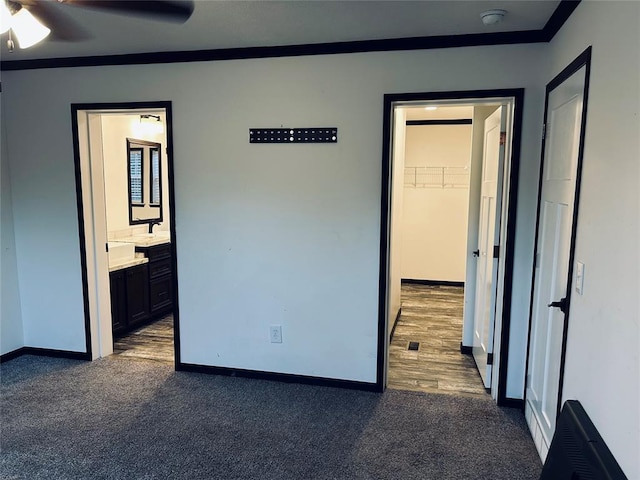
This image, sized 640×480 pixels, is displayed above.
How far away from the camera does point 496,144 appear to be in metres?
2.97

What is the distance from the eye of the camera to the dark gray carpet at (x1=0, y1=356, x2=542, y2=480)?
2203 millimetres

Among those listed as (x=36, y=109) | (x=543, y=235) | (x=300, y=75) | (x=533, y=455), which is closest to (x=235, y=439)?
(x=533, y=455)

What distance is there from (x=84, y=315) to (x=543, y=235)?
11.2 feet

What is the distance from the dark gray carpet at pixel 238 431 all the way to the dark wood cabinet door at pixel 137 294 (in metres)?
0.92

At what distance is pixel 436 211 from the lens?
6328 millimetres

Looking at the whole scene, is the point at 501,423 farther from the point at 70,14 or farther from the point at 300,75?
the point at 70,14

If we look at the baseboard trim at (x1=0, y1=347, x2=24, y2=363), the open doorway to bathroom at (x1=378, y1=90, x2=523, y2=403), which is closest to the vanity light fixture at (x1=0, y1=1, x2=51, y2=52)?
the open doorway to bathroom at (x1=378, y1=90, x2=523, y2=403)

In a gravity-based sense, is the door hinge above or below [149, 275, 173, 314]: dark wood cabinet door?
above

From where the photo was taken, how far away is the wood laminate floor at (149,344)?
12.0 ft

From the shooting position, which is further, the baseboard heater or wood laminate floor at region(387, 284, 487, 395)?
wood laminate floor at region(387, 284, 487, 395)

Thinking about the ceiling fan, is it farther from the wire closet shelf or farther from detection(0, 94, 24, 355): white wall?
the wire closet shelf

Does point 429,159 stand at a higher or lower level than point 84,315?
higher

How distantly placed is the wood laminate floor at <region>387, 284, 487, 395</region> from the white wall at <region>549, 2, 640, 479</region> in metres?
1.28

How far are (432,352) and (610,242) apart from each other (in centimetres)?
243
